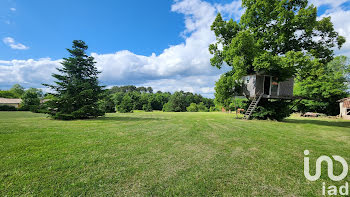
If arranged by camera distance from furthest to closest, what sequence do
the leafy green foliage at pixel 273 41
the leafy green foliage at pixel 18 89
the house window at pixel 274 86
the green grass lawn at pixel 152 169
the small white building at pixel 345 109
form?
the leafy green foliage at pixel 18 89, the small white building at pixel 345 109, the house window at pixel 274 86, the leafy green foliage at pixel 273 41, the green grass lawn at pixel 152 169

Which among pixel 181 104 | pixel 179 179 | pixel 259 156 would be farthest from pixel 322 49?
pixel 181 104

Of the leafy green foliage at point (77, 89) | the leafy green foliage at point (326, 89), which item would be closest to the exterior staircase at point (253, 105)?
the leafy green foliage at point (326, 89)

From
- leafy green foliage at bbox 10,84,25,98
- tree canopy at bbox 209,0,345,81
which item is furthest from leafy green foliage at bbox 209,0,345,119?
leafy green foliage at bbox 10,84,25,98

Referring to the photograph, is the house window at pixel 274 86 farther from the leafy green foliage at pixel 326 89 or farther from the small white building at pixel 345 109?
the small white building at pixel 345 109

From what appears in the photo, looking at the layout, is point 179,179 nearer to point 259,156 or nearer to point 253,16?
point 259,156

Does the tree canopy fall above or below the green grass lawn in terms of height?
above

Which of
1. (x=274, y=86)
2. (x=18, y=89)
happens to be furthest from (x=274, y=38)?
(x=18, y=89)

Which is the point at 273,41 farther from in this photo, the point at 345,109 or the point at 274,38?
the point at 345,109

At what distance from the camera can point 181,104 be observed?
59562 mm

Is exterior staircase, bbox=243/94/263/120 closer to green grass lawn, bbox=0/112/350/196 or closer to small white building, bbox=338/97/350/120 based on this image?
green grass lawn, bbox=0/112/350/196

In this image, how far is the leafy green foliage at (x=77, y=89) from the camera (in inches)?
451

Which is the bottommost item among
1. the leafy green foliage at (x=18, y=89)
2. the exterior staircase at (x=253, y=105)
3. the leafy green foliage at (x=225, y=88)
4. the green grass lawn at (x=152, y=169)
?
the green grass lawn at (x=152, y=169)

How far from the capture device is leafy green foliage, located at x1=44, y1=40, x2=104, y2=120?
11461 mm

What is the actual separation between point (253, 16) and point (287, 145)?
497 inches
